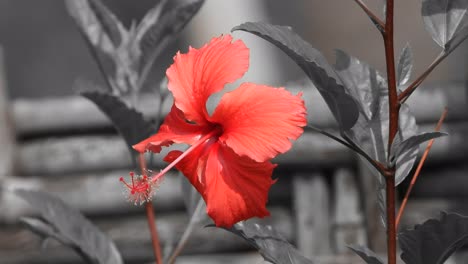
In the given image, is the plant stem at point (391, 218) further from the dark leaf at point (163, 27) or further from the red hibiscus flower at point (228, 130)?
the dark leaf at point (163, 27)

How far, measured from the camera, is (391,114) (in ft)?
3.00

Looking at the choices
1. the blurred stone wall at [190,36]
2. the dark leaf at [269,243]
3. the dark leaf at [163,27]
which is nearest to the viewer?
the dark leaf at [269,243]

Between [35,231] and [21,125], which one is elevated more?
[35,231]

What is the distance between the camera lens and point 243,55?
91cm

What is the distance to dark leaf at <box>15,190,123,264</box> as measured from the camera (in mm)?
1280

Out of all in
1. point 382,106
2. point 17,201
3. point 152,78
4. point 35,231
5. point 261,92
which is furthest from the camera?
point 152,78

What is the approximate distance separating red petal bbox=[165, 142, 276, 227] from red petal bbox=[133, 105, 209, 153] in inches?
2.2

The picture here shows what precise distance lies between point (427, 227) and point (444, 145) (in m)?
2.55

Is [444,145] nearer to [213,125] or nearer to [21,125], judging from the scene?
[21,125]

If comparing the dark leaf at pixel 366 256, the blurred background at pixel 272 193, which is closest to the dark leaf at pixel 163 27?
the dark leaf at pixel 366 256

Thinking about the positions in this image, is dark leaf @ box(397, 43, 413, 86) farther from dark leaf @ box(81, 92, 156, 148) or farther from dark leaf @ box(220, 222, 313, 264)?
dark leaf @ box(81, 92, 156, 148)

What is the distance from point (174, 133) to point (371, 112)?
218 millimetres

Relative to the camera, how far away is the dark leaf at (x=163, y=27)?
1.29 metres

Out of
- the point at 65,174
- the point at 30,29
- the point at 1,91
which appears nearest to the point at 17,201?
the point at 65,174
